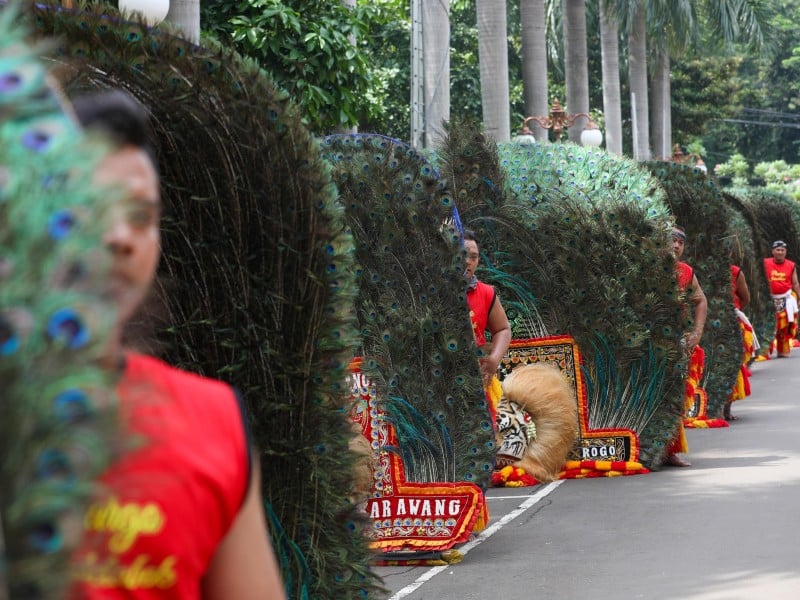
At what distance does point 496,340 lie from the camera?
358 inches

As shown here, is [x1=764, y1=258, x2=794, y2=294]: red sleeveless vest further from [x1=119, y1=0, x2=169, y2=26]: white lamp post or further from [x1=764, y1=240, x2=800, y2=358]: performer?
[x1=119, y1=0, x2=169, y2=26]: white lamp post

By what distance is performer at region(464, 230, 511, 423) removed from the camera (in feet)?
29.0

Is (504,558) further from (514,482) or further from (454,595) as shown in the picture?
(514,482)

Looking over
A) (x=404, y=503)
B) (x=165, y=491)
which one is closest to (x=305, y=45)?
(x=404, y=503)

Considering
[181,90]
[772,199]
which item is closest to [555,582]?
[181,90]

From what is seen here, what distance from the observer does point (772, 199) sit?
3058 cm

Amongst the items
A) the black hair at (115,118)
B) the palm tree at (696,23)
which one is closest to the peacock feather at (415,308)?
the black hair at (115,118)

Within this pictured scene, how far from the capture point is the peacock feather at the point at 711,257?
50.9ft

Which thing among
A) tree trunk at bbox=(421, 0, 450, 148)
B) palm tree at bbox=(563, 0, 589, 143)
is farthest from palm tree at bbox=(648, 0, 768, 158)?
tree trunk at bbox=(421, 0, 450, 148)

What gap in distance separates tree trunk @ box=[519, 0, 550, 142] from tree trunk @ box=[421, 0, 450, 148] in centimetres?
453

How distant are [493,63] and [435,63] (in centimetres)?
198

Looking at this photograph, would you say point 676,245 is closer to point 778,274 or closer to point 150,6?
point 150,6

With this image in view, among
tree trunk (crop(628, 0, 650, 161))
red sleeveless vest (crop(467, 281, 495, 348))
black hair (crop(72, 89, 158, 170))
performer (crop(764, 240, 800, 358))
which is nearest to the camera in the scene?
black hair (crop(72, 89, 158, 170))

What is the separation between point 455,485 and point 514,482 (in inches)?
124
